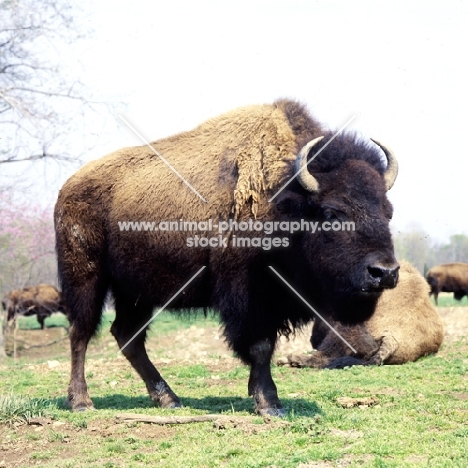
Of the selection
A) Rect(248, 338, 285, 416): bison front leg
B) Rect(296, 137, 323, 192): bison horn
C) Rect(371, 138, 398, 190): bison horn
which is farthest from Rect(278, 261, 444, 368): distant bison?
Rect(296, 137, 323, 192): bison horn

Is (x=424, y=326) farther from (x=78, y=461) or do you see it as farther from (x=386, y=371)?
(x=78, y=461)

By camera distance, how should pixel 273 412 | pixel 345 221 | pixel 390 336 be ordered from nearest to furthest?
pixel 345 221 < pixel 273 412 < pixel 390 336

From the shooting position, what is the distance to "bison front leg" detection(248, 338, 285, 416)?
6236 millimetres

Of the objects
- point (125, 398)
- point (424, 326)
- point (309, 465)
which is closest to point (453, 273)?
point (424, 326)

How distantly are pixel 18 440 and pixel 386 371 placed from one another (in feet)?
16.9

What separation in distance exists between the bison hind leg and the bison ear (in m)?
2.27

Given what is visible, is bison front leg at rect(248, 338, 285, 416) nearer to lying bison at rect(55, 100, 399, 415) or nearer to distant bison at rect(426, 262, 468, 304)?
lying bison at rect(55, 100, 399, 415)

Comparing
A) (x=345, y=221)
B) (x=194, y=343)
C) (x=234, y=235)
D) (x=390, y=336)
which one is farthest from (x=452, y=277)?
(x=345, y=221)

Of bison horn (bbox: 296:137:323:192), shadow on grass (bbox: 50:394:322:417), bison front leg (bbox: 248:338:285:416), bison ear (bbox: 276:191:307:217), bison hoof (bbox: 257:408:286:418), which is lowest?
shadow on grass (bbox: 50:394:322:417)

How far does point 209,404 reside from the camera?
7188 mm

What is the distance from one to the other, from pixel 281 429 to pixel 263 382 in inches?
38.0

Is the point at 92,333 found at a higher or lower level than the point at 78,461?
higher

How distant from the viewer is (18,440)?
5688mm

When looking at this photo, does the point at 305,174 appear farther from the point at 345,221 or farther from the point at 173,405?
the point at 173,405
